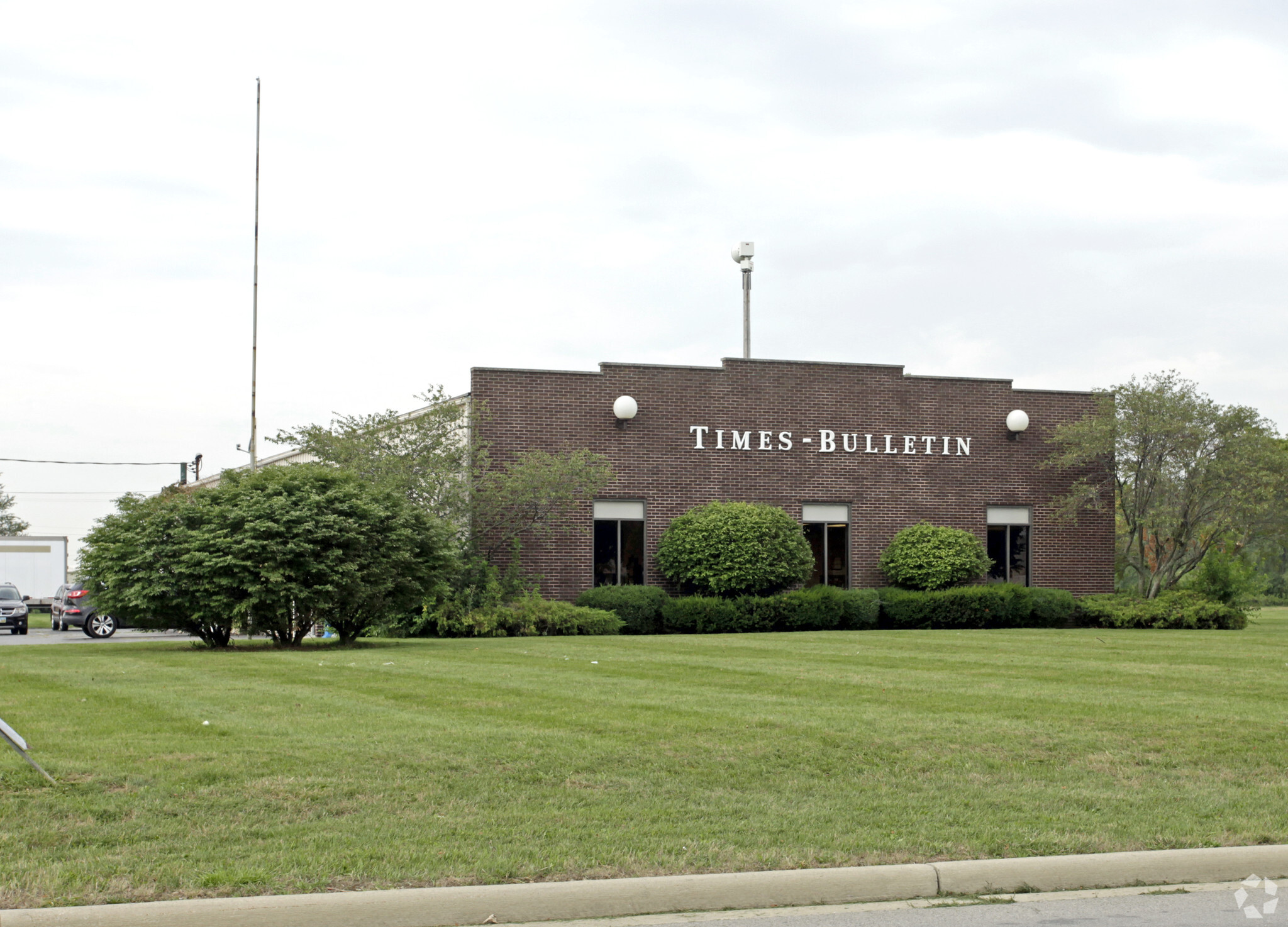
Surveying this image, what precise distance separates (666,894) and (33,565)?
2189 inches

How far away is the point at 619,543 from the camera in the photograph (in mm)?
31906

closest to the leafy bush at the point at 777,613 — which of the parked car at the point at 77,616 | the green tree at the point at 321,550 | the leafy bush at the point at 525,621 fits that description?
the leafy bush at the point at 525,621

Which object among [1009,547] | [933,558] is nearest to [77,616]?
[933,558]

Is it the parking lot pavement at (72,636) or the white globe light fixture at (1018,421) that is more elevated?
the white globe light fixture at (1018,421)

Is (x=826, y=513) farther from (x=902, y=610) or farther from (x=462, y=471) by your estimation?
(x=462, y=471)

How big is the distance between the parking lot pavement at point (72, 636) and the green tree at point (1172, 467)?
903 inches

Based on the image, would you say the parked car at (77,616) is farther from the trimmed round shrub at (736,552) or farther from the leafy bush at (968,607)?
the leafy bush at (968,607)

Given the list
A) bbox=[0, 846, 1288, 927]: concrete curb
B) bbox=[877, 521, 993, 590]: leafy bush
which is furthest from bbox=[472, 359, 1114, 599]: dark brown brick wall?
bbox=[0, 846, 1288, 927]: concrete curb

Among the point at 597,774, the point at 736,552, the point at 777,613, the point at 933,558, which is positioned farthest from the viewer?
the point at 933,558

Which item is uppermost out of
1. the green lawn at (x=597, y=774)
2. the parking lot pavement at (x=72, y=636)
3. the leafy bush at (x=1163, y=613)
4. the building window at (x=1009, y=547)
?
the building window at (x=1009, y=547)

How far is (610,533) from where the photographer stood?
31938mm

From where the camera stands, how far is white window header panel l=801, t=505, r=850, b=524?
33.1 meters

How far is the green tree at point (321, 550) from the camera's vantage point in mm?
21672
